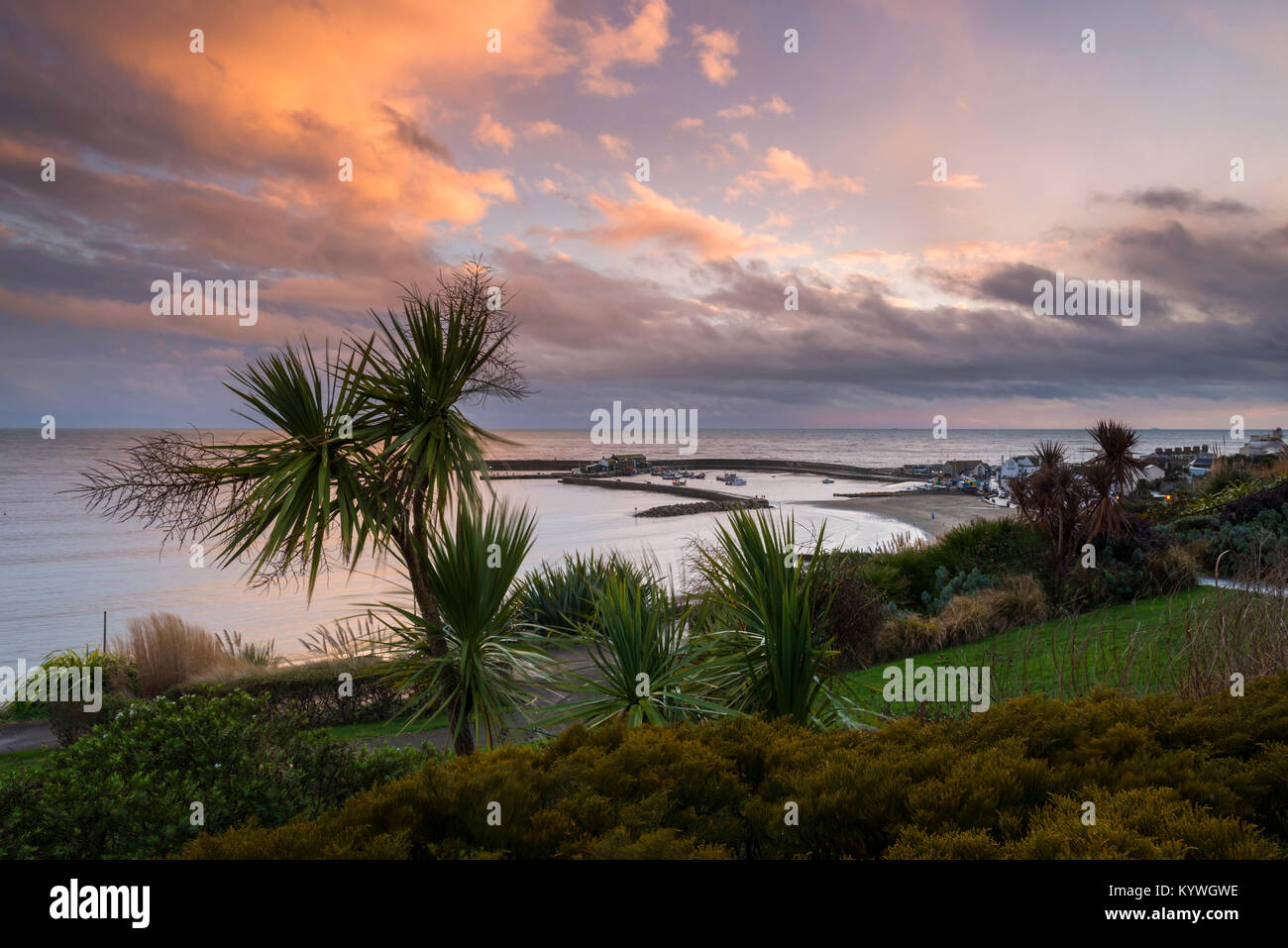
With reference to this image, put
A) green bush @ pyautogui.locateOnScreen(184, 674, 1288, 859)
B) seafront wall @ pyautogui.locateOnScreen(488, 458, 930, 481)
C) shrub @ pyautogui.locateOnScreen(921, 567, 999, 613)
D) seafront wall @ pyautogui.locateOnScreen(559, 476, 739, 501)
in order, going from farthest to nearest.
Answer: seafront wall @ pyautogui.locateOnScreen(488, 458, 930, 481) < seafront wall @ pyautogui.locateOnScreen(559, 476, 739, 501) < shrub @ pyautogui.locateOnScreen(921, 567, 999, 613) < green bush @ pyautogui.locateOnScreen(184, 674, 1288, 859)

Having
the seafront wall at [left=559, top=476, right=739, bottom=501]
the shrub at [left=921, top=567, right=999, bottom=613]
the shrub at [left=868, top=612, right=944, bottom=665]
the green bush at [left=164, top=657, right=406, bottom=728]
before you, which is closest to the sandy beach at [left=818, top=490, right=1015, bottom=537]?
the seafront wall at [left=559, top=476, right=739, bottom=501]

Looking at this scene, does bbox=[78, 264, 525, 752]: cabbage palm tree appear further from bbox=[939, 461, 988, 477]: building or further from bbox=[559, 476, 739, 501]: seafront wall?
bbox=[939, 461, 988, 477]: building

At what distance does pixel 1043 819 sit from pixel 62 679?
12263 millimetres

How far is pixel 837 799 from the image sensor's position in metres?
2.76

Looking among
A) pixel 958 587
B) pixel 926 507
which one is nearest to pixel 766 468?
pixel 926 507

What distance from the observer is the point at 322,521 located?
470 cm

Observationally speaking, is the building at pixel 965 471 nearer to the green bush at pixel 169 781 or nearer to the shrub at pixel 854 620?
the shrub at pixel 854 620

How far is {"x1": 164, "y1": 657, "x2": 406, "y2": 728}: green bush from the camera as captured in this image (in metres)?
10.0

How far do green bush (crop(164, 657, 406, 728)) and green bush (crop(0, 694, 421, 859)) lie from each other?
6082mm

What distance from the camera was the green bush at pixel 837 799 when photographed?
2441 mm

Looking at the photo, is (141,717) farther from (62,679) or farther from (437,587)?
(62,679)

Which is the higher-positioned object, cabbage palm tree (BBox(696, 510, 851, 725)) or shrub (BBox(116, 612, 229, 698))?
cabbage palm tree (BBox(696, 510, 851, 725))

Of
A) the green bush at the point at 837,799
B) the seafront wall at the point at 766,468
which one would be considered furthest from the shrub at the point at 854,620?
the seafront wall at the point at 766,468
